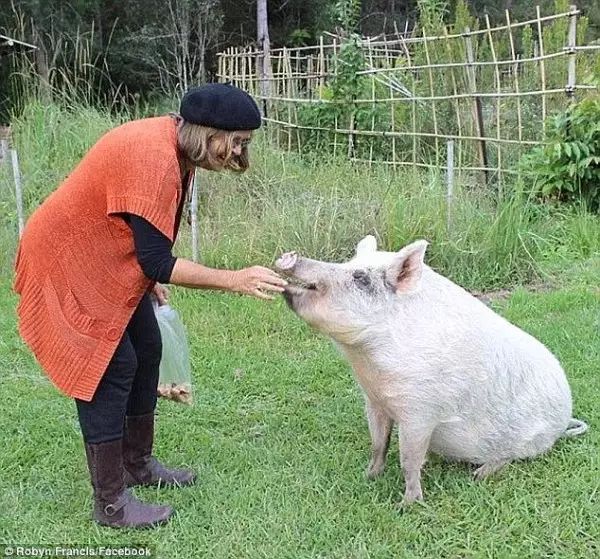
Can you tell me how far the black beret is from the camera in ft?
9.14

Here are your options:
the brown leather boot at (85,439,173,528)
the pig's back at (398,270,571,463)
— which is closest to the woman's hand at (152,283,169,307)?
the brown leather boot at (85,439,173,528)

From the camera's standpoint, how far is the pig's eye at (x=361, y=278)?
10.3ft

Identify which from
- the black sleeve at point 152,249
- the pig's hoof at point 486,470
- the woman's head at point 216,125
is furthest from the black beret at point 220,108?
the pig's hoof at point 486,470

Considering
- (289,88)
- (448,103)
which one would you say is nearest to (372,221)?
(448,103)

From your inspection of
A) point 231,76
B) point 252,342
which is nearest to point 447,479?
point 252,342

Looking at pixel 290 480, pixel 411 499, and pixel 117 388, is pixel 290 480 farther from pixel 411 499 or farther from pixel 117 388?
pixel 117 388

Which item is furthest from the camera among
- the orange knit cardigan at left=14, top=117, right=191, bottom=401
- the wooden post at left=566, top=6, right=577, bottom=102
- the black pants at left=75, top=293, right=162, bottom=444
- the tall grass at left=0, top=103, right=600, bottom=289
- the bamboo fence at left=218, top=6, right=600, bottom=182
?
the bamboo fence at left=218, top=6, right=600, bottom=182

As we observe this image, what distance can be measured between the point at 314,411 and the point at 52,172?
17.3 ft

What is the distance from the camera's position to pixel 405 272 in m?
3.19

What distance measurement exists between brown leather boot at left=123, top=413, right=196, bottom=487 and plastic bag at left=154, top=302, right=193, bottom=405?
0.81 ft

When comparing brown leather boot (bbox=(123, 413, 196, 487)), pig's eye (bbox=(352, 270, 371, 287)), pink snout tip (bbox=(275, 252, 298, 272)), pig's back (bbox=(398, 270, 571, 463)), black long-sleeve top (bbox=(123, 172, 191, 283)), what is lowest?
brown leather boot (bbox=(123, 413, 196, 487))

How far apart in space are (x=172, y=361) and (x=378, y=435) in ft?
3.29

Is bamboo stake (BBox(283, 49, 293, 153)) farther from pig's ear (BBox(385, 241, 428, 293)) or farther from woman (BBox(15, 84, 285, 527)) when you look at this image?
woman (BBox(15, 84, 285, 527))

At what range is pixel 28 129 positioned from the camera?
896 centimetres
